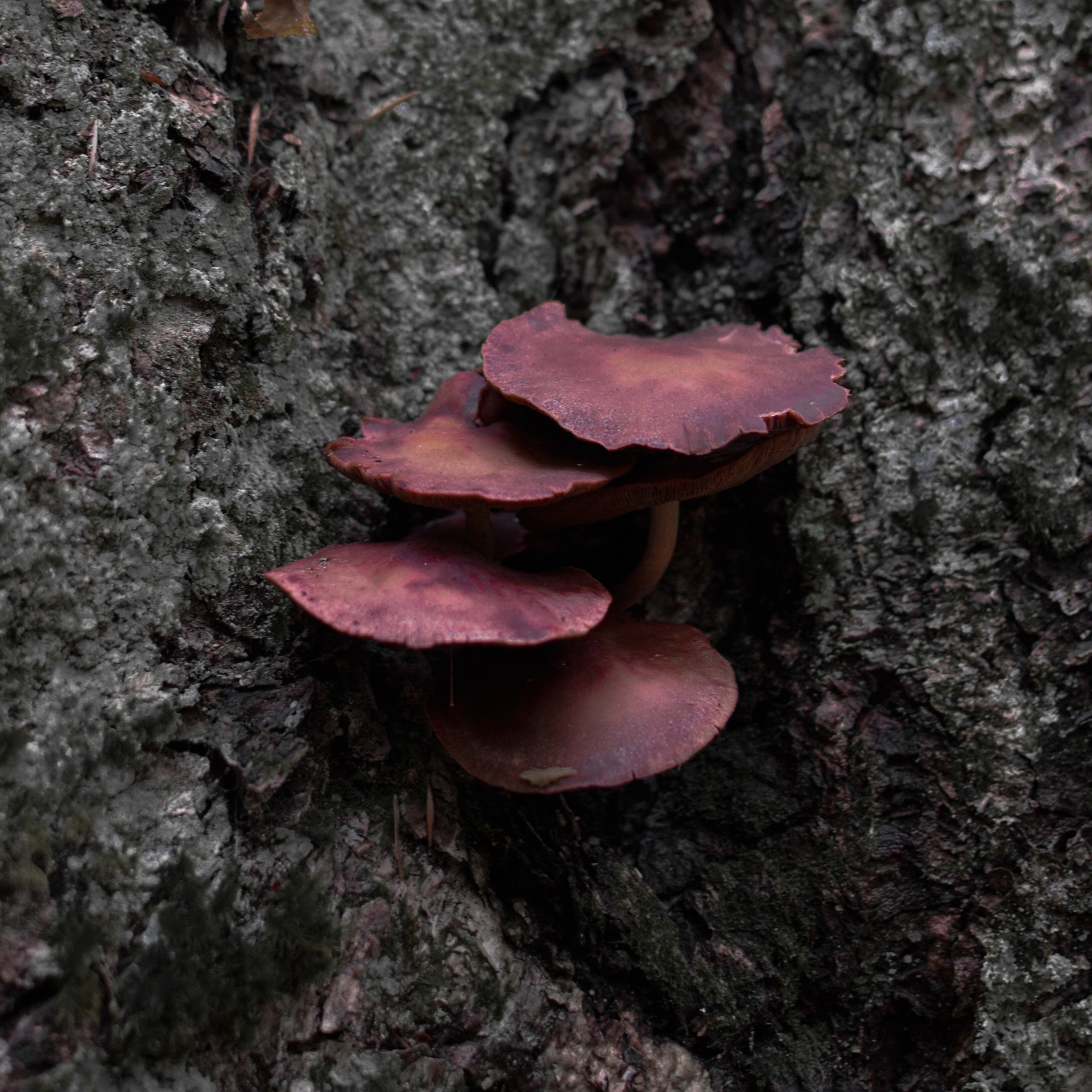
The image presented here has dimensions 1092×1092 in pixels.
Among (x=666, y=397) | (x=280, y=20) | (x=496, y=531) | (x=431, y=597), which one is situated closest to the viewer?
(x=431, y=597)

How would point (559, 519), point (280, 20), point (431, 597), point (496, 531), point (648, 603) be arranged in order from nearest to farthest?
point (431, 597) → point (280, 20) → point (559, 519) → point (496, 531) → point (648, 603)

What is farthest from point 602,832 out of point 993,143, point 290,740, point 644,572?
point 993,143

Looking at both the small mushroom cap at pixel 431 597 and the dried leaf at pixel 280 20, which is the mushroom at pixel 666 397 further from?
the dried leaf at pixel 280 20

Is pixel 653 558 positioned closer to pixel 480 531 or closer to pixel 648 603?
pixel 648 603

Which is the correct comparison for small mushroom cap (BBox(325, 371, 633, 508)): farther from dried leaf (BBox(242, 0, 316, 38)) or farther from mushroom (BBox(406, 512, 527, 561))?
dried leaf (BBox(242, 0, 316, 38))

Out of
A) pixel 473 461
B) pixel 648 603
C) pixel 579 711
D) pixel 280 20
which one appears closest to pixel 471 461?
pixel 473 461
